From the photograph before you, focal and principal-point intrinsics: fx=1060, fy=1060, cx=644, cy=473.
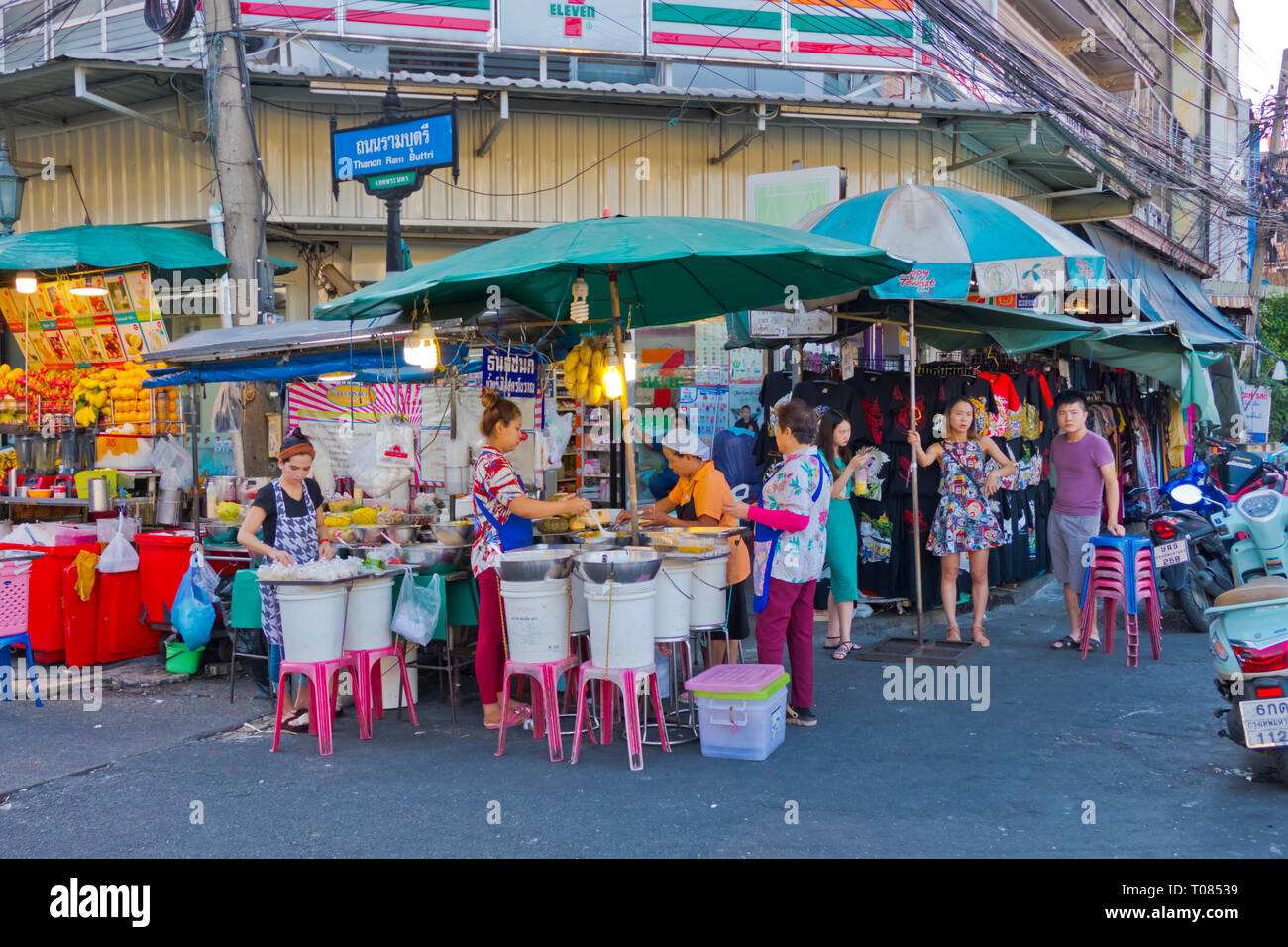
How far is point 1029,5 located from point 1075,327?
35.1 feet

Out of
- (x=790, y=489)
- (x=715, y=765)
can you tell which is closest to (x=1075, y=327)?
(x=790, y=489)

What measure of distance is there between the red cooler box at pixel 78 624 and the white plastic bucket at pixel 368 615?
304 cm

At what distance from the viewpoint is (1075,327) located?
28.5 ft

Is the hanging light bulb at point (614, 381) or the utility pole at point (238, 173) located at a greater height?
the utility pole at point (238, 173)

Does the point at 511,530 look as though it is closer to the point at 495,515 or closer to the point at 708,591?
the point at 495,515

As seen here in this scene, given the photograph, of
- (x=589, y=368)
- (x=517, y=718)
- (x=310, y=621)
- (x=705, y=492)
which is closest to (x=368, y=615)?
(x=310, y=621)

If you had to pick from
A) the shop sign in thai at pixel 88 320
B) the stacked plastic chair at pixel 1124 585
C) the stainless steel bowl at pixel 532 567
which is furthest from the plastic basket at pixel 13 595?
the stacked plastic chair at pixel 1124 585

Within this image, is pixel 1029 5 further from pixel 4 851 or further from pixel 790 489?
pixel 4 851

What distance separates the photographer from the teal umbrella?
5.25 m

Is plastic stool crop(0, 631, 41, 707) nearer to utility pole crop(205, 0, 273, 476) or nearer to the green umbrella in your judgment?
utility pole crop(205, 0, 273, 476)

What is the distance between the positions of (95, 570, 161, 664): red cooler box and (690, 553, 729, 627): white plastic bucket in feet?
14.9

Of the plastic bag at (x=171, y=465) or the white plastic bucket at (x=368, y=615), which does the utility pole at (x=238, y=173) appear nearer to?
the plastic bag at (x=171, y=465)

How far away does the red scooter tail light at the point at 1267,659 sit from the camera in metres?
4.61

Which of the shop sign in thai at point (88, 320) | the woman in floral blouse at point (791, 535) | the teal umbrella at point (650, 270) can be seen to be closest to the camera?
the teal umbrella at point (650, 270)
